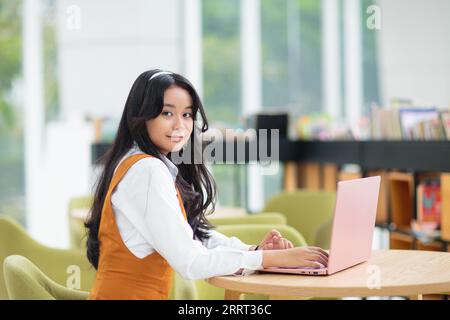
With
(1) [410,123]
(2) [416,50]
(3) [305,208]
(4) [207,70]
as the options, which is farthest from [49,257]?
(4) [207,70]

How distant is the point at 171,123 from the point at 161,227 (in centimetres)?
31

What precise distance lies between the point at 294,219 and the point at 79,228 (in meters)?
1.29

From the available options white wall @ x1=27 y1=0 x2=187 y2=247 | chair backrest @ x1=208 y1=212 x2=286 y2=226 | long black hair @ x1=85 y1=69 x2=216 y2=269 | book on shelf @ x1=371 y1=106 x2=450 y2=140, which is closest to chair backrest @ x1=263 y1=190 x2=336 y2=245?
book on shelf @ x1=371 y1=106 x2=450 y2=140

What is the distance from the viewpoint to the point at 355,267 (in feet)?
7.56

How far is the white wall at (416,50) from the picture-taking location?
643 centimetres

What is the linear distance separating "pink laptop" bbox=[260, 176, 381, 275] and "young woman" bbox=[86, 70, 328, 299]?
0.05m

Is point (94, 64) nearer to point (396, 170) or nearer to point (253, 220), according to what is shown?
point (396, 170)

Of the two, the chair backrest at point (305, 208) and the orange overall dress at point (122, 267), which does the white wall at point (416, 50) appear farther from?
the orange overall dress at point (122, 267)

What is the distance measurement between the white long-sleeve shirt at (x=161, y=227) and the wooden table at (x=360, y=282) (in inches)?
2.4

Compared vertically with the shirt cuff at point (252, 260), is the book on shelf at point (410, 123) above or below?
above

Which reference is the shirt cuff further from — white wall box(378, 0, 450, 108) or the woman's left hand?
white wall box(378, 0, 450, 108)

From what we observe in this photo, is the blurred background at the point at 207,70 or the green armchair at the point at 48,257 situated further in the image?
the blurred background at the point at 207,70

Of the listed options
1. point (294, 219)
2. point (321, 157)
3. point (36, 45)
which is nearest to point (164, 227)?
point (294, 219)

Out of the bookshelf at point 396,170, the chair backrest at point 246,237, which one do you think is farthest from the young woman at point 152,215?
the bookshelf at point 396,170
